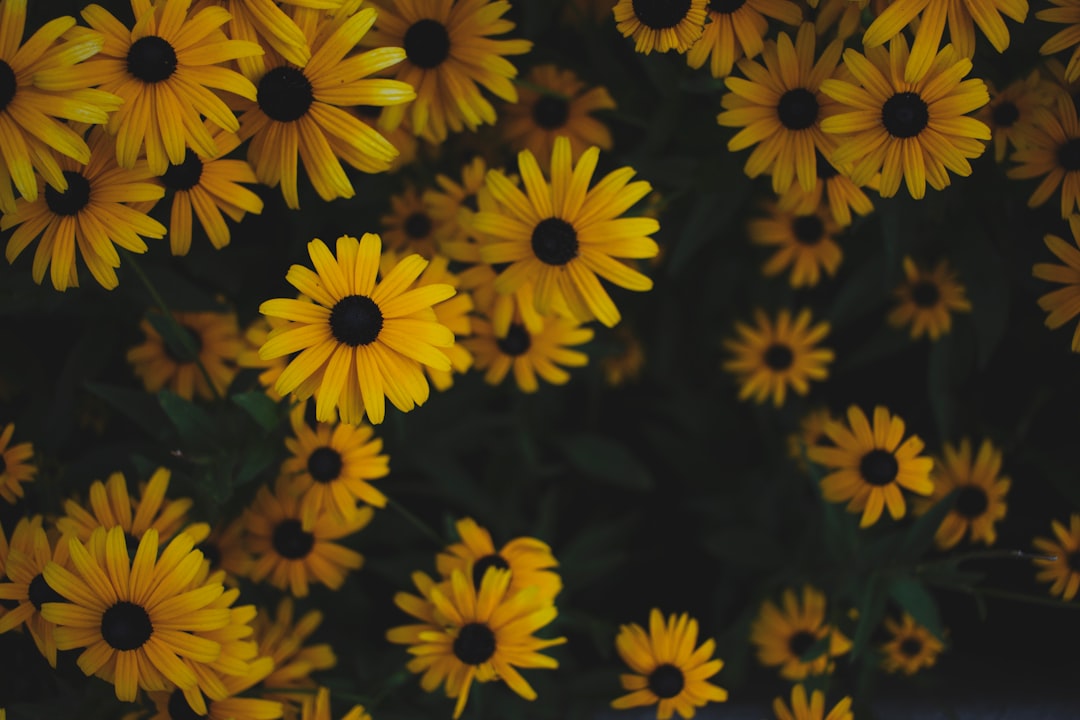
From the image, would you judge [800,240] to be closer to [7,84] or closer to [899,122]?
[899,122]

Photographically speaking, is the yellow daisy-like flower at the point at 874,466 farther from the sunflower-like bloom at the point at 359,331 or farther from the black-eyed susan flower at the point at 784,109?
the sunflower-like bloom at the point at 359,331

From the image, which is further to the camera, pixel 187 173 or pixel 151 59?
pixel 187 173

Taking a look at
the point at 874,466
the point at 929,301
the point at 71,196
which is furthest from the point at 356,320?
the point at 929,301

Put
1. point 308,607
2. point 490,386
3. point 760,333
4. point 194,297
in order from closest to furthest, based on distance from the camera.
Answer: point 194,297
point 308,607
point 490,386
point 760,333

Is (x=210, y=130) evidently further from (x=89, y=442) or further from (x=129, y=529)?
(x=89, y=442)

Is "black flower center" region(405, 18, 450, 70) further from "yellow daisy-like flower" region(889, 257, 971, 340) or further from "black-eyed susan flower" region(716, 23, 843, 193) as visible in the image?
"yellow daisy-like flower" region(889, 257, 971, 340)

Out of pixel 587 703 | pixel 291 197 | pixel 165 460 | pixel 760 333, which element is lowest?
pixel 587 703

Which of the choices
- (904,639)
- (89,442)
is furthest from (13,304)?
(904,639)

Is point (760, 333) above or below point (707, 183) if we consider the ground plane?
above
